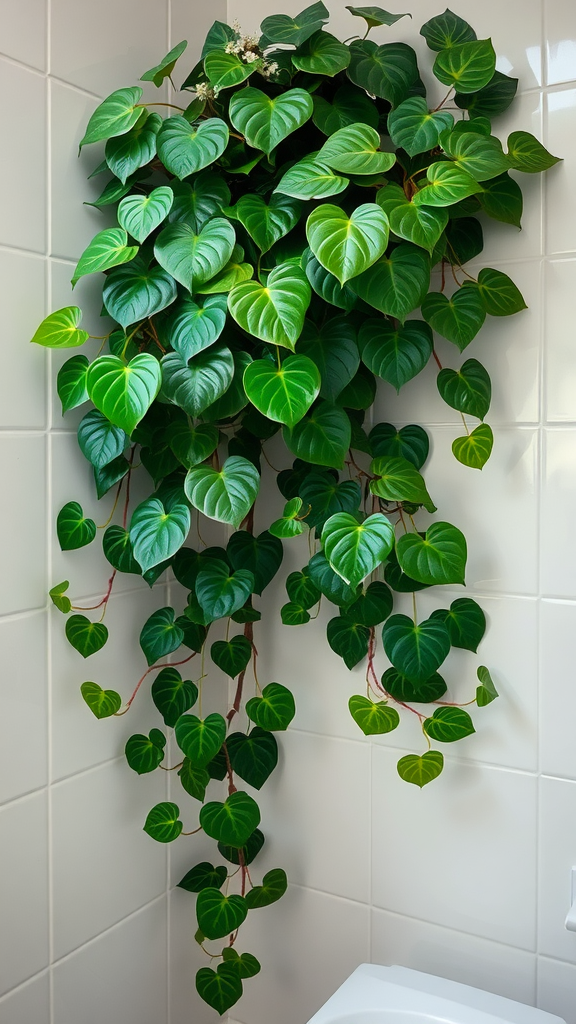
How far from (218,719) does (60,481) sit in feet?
1.37

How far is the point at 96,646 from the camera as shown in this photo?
3.70ft

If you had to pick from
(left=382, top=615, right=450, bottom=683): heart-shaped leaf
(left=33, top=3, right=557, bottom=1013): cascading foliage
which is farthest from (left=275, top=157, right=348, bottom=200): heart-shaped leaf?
(left=382, top=615, right=450, bottom=683): heart-shaped leaf

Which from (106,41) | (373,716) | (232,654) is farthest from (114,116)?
(373,716)

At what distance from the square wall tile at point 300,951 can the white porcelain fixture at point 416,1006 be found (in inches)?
6.7

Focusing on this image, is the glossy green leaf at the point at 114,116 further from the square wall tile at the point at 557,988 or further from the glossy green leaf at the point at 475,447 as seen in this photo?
the square wall tile at the point at 557,988

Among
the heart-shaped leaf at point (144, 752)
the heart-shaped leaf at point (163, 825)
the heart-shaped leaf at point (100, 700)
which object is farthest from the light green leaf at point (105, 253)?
the heart-shaped leaf at point (163, 825)

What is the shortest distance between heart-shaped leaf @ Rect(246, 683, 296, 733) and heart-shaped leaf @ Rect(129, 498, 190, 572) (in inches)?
12.3

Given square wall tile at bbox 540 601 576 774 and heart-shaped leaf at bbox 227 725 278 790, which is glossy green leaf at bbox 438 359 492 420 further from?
heart-shaped leaf at bbox 227 725 278 790

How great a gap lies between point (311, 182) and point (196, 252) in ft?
0.55

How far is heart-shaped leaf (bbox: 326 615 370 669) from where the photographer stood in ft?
4.04

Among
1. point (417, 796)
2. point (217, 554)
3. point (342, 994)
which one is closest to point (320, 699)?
point (417, 796)

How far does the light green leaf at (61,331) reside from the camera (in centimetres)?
104

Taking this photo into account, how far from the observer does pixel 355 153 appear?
0.97 metres

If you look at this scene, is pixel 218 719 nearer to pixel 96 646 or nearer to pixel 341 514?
pixel 96 646
